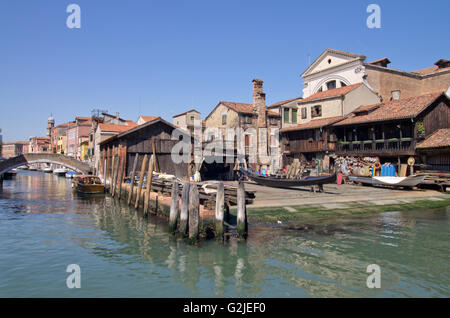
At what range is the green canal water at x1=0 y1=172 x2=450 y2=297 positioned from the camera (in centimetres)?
720

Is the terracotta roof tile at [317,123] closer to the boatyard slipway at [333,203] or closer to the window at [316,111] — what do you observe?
the window at [316,111]

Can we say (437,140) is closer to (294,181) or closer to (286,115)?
(294,181)

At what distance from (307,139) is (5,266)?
27951mm

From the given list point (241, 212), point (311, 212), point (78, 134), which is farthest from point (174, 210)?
point (78, 134)

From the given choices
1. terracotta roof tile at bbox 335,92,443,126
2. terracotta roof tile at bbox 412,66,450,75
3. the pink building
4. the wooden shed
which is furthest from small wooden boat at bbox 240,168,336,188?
the pink building

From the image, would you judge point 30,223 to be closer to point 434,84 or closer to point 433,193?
point 433,193

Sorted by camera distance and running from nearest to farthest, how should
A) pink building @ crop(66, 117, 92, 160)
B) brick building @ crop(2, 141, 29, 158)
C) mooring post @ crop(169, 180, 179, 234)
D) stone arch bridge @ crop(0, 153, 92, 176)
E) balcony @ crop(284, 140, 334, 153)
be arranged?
mooring post @ crop(169, 180, 179, 234) < balcony @ crop(284, 140, 334, 153) < stone arch bridge @ crop(0, 153, 92, 176) < pink building @ crop(66, 117, 92, 160) < brick building @ crop(2, 141, 29, 158)

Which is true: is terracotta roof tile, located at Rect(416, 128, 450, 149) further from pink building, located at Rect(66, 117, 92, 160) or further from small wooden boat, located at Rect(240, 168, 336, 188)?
pink building, located at Rect(66, 117, 92, 160)

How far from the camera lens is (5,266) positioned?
8680mm

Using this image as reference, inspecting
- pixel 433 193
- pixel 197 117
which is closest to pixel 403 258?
pixel 433 193

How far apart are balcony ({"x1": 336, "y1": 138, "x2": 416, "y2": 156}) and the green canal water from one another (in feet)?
39.5

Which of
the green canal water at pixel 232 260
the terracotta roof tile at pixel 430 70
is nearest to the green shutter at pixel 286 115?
the terracotta roof tile at pixel 430 70

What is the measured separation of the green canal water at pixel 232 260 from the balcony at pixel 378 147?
12047mm

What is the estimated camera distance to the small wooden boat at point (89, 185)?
2689 cm
